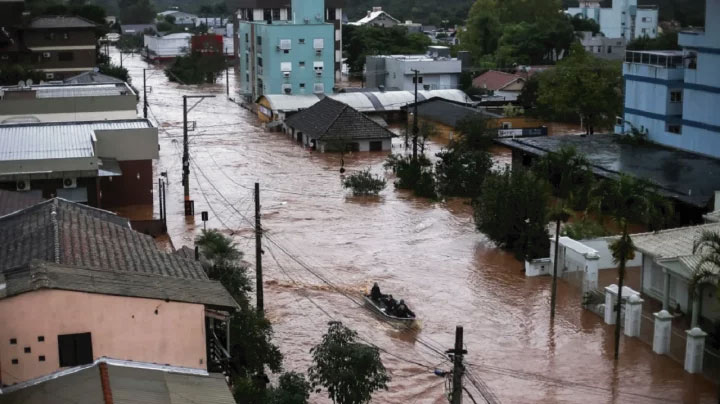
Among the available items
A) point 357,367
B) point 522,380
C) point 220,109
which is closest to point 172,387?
point 357,367

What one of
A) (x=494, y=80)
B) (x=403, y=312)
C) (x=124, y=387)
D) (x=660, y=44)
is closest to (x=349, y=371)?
(x=124, y=387)

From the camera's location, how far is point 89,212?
761 inches

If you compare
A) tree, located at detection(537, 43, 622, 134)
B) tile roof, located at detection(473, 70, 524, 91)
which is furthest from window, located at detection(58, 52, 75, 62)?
tree, located at detection(537, 43, 622, 134)

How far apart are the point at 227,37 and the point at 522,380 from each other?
102546mm

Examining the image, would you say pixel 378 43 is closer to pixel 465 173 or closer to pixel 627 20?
pixel 627 20

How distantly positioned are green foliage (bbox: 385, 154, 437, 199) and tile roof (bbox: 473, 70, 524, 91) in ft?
92.5

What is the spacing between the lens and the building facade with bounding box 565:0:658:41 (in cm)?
10488

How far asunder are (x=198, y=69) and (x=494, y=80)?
2509 cm

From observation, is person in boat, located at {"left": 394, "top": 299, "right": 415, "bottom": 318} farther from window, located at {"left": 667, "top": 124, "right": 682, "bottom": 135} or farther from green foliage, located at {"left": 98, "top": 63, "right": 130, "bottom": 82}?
green foliage, located at {"left": 98, "top": 63, "right": 130, "bottom": 82}

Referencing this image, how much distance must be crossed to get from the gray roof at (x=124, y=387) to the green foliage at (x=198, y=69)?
226 feet

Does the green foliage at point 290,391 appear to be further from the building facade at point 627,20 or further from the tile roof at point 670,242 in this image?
the building facade at point 627,20

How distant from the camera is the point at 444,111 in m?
55.9

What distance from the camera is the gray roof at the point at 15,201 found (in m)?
21.8

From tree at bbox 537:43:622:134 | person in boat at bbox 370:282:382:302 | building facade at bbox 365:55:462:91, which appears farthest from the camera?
building facade at bbox 365:55:462:91
